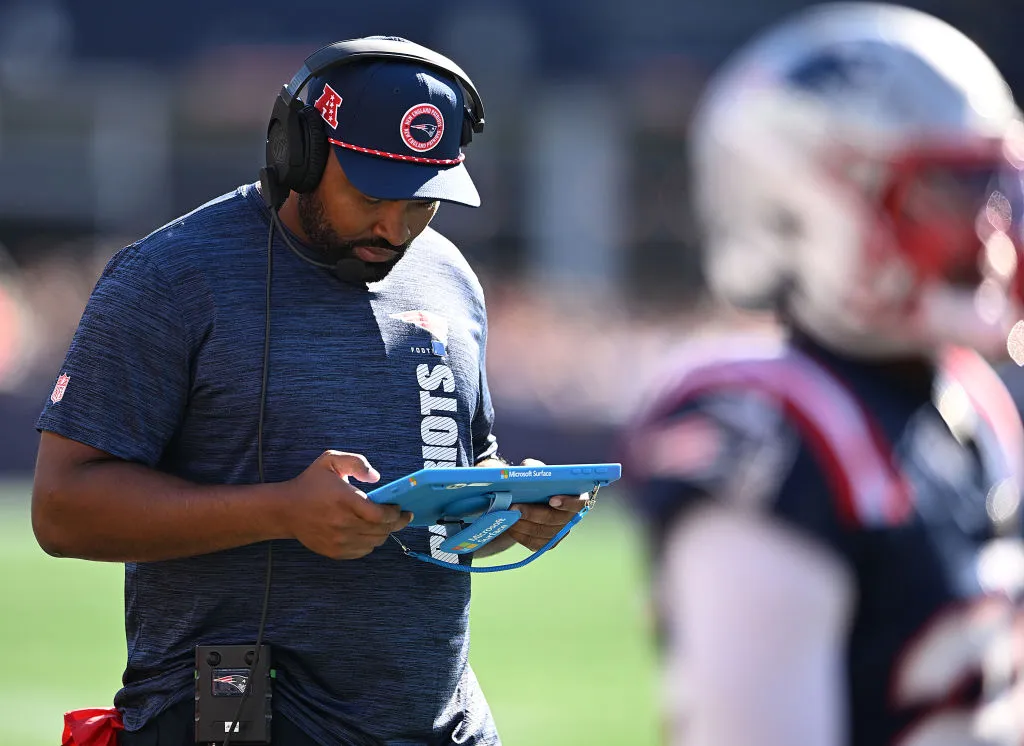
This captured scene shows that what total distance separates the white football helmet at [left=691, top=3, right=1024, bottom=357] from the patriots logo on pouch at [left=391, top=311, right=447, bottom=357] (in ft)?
2.64

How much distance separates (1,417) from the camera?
13.8 meters

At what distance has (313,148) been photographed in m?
2.76

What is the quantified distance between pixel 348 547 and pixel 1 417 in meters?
12.0

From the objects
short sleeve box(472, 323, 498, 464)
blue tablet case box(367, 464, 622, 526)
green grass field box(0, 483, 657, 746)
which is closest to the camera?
blue tablet case box(367, 464, 622, 526)

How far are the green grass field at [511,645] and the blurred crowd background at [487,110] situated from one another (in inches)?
458

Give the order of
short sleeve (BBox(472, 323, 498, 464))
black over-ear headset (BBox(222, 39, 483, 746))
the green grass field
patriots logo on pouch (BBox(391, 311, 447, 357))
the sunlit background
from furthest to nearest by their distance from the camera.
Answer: the sunlit background → the green grass field → short sleeve (BBox(472, 323, 498, 464)) → patriots logo on pouch (BBox(391, 311, 447, 357)) → black over-ear headset (BBox(222, 39, 483, 746))

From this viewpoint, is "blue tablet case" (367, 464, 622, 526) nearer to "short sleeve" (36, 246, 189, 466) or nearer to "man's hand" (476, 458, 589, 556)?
"man's hand" (476, 458, 589, 556)

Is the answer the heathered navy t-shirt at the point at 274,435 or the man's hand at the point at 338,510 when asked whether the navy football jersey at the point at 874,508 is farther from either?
the heathered navy t-shirt at the point at 274,435

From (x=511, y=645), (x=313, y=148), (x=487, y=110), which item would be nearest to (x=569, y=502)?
(x=313, y=148)

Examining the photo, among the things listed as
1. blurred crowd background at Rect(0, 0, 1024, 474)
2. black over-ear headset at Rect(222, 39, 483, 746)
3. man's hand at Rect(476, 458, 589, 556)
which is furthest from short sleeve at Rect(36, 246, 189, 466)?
blurred crowd background at Rect(0, 0, 1024, 474)

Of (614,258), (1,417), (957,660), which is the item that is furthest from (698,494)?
(614,258)

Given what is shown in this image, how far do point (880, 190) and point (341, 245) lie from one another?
994 millimetres

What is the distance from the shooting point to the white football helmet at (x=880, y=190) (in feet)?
6.88

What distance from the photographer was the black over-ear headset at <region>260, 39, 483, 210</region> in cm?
276
